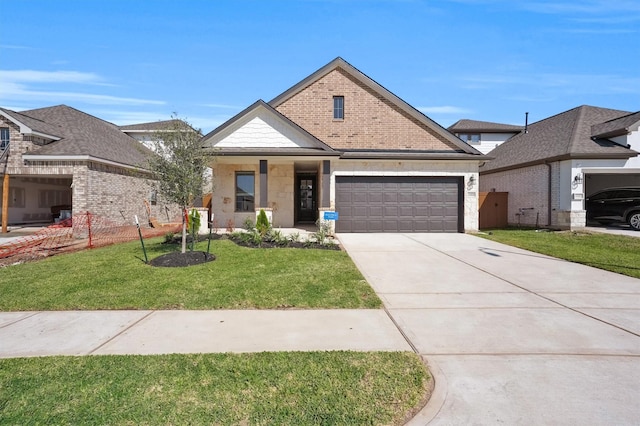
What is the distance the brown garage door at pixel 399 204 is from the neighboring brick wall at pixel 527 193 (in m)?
5.56

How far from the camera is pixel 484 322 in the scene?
15.3 ft

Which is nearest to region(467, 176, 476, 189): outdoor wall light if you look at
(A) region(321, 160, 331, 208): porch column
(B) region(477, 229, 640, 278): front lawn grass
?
(B) region(477, 229, 640, 278): front lawn grass

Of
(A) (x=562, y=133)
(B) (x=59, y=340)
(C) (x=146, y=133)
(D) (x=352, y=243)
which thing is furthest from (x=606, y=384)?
(C) (x=146, y=133)

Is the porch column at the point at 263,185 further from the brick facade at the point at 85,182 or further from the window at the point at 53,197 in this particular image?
the window at the point at 53,197

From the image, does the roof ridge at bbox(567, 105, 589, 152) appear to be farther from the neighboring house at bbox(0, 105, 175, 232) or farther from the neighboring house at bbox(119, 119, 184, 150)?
the neighboring house at bbox(119, 119, 184, 150)

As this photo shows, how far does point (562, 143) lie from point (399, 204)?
9955 mm

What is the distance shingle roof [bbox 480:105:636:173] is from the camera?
15.8 metres

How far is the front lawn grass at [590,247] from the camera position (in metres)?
8.49

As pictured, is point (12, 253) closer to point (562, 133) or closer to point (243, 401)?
point (243, 401)

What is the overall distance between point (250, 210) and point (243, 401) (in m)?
14.2

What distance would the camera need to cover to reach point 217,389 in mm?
2943

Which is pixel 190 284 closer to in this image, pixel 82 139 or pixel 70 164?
pixel 70 164

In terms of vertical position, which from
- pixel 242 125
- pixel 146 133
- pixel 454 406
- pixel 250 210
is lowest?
pixel 454 406

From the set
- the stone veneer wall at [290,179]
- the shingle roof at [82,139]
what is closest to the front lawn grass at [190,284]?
the stone veneer wall at [290,179]
